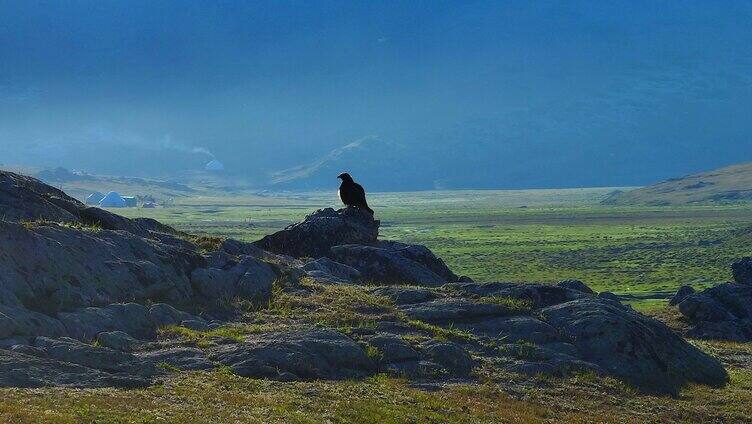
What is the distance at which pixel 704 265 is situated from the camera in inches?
5276

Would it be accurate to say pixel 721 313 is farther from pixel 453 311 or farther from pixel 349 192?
pixel 453 311

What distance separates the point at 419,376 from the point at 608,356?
706cm

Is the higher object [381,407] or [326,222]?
[326,222]

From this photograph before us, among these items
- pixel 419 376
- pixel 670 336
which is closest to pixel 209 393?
pixel 419 376

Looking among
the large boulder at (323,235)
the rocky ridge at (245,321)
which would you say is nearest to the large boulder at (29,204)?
the rocky ridge at (245,321)

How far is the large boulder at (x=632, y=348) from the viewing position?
99.0ft

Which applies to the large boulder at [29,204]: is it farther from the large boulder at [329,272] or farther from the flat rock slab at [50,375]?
the flat rock slab at [50,375]

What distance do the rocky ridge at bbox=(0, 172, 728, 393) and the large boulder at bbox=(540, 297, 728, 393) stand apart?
55mm

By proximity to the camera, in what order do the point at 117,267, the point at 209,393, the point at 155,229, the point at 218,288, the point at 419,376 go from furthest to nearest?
the point at 155,229
the point at 218,288
the point at 117,267
the point at 419,376
the point at 209,393

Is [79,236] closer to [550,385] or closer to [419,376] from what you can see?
[419,376]

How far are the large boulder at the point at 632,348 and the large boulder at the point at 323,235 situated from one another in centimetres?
1519

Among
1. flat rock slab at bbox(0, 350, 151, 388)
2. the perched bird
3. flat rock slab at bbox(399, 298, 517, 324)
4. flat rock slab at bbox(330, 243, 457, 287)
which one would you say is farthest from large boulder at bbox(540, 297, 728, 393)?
the perched bird

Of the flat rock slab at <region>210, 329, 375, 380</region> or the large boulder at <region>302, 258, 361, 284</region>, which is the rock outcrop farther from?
the flat rock slab at <region>210, 329, 375, 380</region>

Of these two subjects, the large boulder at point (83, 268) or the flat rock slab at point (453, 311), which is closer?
the large boulder at point (83, 268)
